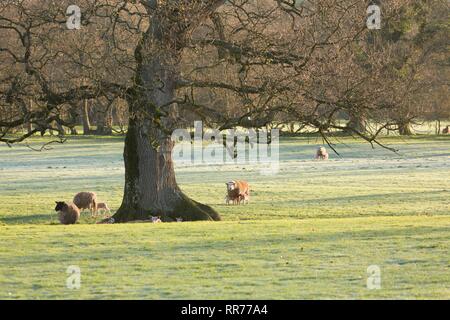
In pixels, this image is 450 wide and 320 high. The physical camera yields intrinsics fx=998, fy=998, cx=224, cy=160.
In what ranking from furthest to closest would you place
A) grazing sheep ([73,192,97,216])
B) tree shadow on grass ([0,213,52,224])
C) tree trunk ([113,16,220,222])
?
→ grazing sheep ([73,192,97,216]), tree shadow on grass ([0,213,52,224]), tree trunk ([113,16,220,222])

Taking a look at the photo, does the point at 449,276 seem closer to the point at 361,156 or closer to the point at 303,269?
the point at 303,269

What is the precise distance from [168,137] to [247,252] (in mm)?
10526

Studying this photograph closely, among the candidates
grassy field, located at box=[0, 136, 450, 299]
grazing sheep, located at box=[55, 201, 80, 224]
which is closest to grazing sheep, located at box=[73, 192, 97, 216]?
grassy field, located at box=[0, 136, 450, 299]

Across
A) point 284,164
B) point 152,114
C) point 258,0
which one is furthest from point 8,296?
point 284,164

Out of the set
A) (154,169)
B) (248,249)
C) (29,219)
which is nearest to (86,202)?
(29,219)

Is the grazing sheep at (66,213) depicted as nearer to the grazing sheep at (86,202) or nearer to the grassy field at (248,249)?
the grassy field at (248,249)

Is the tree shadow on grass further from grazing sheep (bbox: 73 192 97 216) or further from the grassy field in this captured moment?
grazing sheep (bbox: 73 192 97 216)

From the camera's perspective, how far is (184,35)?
24.0 meters

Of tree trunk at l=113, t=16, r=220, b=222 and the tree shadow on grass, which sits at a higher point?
tree trunk at l=113, t=16, r=220, b=222

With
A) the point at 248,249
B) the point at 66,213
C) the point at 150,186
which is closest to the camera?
the point at 248,249

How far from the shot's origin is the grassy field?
12.7 meters

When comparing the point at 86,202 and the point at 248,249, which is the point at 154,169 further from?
the point at 248,249

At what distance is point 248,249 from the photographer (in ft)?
55.0

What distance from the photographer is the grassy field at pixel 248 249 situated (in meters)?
12.7
